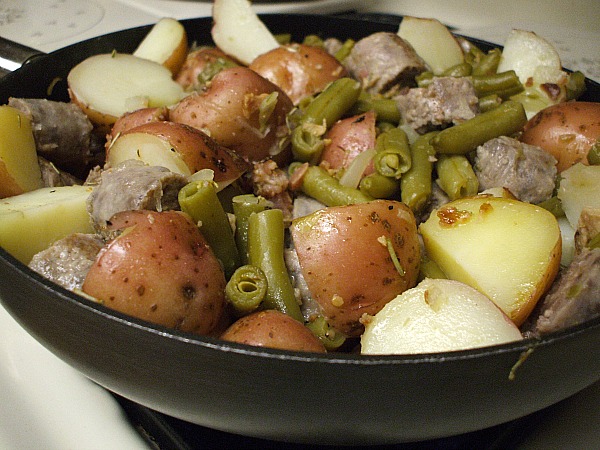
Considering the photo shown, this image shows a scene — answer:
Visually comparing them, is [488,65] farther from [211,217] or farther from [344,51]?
[211,217]

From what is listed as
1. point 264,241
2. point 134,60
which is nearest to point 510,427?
point 264,241

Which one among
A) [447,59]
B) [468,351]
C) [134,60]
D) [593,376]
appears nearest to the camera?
[468,351]

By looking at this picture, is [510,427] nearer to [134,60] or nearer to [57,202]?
[57,202]

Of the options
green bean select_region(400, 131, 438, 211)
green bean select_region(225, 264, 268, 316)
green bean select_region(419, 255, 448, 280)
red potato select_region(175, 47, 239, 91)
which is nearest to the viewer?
green bean select_region(225, 264, 268, 316)

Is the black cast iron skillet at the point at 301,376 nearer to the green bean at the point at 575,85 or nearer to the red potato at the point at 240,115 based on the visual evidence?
the red potato at the point at 240,115

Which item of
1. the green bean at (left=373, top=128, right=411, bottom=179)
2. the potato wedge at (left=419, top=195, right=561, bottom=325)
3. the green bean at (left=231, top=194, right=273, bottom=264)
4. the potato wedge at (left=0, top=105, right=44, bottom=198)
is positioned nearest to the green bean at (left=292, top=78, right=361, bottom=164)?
the green bean at (left=373, top=128, right=411, bottom=179)

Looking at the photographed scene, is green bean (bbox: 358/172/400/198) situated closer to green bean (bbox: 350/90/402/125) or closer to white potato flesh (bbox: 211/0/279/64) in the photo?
green bean (bbox: 350/90/402/125)

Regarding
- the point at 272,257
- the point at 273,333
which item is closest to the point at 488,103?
the point at 272,257
